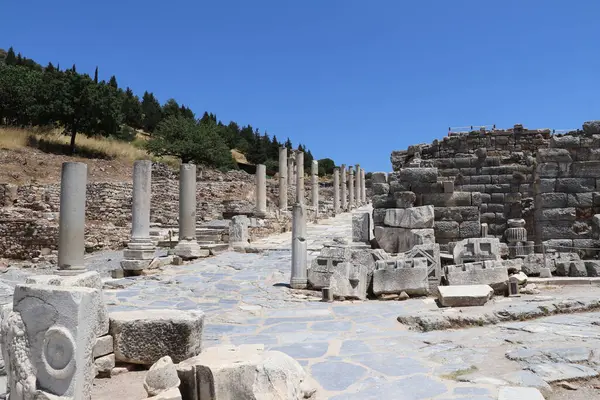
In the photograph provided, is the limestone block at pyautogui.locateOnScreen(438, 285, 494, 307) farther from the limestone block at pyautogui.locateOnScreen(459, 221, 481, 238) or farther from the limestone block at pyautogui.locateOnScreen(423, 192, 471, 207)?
the limestone block at pyautogui.locateOnScreen(423, 192, 471, 207)

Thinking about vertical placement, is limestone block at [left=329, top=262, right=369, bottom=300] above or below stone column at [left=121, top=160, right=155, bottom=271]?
below

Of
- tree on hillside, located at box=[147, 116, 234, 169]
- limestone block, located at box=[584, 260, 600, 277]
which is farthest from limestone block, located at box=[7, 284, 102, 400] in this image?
tree on hillside, located at box=[147, 116, 234, 169]

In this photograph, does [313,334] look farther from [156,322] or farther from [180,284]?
[180,284]

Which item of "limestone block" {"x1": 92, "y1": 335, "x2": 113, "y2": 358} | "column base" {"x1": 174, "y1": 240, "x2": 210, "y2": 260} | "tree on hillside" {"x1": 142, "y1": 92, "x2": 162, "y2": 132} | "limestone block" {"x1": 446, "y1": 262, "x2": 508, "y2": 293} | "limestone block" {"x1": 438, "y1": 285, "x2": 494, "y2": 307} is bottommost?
"limestone block" {"x1": 92, "y1": 335, "x2": 113, "y2": 358}

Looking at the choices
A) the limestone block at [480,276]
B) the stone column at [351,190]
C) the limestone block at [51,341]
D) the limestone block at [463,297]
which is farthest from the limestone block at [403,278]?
the stone column at [351,190]

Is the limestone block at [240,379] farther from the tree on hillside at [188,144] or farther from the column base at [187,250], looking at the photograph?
the tree on hillside at [188,144]

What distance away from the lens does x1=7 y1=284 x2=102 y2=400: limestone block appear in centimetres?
330

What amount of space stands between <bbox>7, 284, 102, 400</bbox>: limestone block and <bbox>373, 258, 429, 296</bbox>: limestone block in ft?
19.7

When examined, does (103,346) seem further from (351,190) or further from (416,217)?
(351,190)

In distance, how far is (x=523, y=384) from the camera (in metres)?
3.99

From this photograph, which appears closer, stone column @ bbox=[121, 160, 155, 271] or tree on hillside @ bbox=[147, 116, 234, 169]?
stone column @ bbox=[121, 160, 155, 271]

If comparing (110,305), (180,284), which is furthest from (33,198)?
(110,305)

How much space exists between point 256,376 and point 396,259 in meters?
5.74

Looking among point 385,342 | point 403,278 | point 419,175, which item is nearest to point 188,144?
point 419,175
